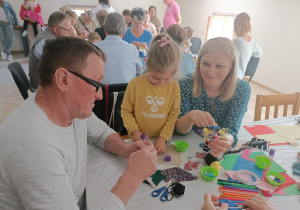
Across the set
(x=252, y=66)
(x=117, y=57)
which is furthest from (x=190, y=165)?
(x=252, y=66)

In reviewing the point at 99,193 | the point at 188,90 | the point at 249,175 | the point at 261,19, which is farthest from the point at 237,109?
the point at 261,19

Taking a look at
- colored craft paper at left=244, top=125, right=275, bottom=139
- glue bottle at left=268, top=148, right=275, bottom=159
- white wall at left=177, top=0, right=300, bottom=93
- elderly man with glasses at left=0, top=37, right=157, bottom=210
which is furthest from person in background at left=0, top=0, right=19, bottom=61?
glue bottle at left=268, top=148, right=275, bottom=159

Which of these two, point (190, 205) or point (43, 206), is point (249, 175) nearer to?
point (190, 205)

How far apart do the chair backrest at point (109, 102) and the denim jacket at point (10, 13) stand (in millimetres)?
6421

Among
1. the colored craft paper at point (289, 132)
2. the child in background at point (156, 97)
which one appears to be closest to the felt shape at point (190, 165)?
the child in background at point (156, 97)

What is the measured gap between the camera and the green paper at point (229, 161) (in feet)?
4.15

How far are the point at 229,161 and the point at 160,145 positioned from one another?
429 mm

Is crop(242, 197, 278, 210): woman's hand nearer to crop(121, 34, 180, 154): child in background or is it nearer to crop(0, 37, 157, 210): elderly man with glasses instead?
crop(0, 37, 157, 210): elderly man with glasses

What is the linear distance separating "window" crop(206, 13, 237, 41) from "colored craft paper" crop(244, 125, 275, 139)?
550 cm

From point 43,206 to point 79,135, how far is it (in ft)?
1.26

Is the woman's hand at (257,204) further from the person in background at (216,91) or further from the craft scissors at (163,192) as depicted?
the person in background at (216,91)

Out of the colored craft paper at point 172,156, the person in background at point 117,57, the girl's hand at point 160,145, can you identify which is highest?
the person in background at point 117,57

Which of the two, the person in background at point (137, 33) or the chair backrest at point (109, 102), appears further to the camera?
the person in background at point (137, 33)

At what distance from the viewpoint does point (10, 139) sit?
0.70 meters
